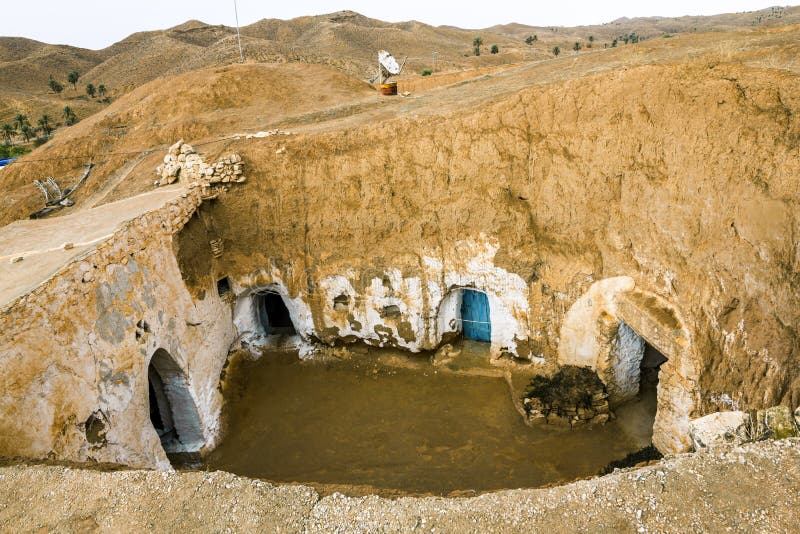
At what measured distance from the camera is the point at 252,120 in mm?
17844

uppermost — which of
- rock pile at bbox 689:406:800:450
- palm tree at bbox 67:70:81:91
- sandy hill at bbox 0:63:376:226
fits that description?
palm tree at bbox 67:70:81:91

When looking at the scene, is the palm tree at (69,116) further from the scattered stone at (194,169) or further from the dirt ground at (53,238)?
the dirt ground at (53,238)

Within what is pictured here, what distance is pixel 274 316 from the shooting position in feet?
50.4

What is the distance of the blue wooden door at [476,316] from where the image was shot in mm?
13172

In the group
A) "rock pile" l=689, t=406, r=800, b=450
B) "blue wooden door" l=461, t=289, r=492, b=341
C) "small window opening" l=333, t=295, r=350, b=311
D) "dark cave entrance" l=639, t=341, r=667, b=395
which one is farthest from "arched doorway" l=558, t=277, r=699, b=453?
"small window opening" l=333, t=295, r=350, b=311

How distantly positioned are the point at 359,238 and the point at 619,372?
7.21 metres

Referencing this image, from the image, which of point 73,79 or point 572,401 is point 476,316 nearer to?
point 572,401

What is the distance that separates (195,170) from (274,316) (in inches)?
200

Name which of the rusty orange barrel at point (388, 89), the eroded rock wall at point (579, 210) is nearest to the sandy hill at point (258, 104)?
the rusty orange barrel at point (388, 89)

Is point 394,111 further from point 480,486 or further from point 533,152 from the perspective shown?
point 480,486

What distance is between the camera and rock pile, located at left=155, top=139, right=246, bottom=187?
1273 cm

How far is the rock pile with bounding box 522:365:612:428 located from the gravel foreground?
5.45 metres

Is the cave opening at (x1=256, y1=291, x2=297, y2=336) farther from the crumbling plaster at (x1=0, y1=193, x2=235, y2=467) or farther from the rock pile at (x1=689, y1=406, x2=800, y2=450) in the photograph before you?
the rock pile at (x1=689, y1=406, x2=800, y2=450)

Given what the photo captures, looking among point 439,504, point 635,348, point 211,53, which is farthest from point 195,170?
point 211,53
